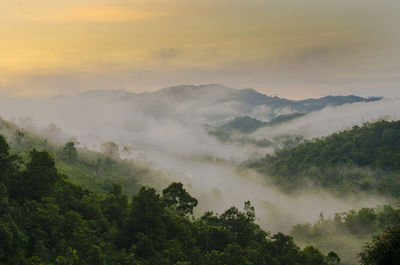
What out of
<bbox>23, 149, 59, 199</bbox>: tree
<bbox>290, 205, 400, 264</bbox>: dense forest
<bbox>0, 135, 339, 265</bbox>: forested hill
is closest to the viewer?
<bbox>0, 135, 339, 265</bbox>: forested hill

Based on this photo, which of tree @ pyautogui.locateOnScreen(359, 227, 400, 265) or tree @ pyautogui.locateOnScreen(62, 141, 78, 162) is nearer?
tree @ pyautogui.locateOnScreen(359, 227, 400, 265)

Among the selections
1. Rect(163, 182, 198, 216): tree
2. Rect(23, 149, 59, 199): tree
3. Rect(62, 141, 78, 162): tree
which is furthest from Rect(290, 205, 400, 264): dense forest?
Rect(62, 141, 78, 162): tree

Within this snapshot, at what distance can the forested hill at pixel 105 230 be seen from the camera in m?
35.9

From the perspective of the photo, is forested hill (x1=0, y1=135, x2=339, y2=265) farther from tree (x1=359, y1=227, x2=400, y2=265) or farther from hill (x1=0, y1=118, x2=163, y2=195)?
hill (x1=0, y1=118, x2=163, y2=195)

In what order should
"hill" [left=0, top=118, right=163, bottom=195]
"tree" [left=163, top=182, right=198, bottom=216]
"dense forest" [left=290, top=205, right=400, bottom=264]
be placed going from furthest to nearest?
"hill" [left=0, top=118, right=163, bottom=195]
"dense forest" [left=290, top=205, right=400, bottom=264]
"tree" [left=163, top=182, right=198, bottom=216]

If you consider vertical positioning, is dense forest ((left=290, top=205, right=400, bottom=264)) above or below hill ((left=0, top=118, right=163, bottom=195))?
below

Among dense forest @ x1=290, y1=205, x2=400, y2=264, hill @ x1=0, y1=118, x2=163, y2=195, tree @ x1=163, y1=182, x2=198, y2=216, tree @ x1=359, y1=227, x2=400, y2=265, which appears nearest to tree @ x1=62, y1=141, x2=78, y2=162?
hill @ x1=0, y1=118, x2=163, y2=195

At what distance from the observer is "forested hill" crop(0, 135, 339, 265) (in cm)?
3591

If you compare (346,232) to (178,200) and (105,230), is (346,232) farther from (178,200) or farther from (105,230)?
(105,230)

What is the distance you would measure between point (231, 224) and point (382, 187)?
14522cm

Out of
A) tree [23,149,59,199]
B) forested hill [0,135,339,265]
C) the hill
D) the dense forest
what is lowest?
the dense forest

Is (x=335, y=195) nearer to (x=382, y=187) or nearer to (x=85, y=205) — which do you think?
(x=382, y=187)

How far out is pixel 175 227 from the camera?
5359 centimetres

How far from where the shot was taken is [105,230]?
50.5 m
